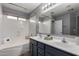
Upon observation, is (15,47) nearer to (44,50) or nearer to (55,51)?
(44,50)

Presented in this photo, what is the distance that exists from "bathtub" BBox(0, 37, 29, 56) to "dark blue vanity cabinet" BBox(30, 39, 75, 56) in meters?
0.17

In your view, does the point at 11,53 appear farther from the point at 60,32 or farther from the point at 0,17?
the point at 60,32

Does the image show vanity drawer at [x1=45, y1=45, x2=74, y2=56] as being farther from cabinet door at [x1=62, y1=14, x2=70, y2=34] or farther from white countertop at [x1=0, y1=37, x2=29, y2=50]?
white countertop at [x1=0, y1=37, x2=29, y2=50]

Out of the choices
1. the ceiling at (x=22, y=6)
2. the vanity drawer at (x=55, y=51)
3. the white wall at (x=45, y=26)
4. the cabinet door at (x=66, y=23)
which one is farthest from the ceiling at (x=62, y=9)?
the vanity drawer at (x=55, y=51)

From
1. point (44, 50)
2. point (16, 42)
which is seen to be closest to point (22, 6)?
point (16, 42)

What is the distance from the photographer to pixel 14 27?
145 centimetres

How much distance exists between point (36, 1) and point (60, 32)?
82cm

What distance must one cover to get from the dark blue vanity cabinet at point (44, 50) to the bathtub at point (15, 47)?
0.57 feet

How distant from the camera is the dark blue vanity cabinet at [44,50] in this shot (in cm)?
107

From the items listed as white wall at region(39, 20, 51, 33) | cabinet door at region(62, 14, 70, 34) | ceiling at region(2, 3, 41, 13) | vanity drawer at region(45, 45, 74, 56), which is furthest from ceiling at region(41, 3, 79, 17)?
vanity drawer at region(45, 45, 74, 56)

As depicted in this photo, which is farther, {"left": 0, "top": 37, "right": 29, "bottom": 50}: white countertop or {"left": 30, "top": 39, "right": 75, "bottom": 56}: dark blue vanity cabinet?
{"left": 0, "top": 37, "right": 29, "bottom": 50}: white countertop

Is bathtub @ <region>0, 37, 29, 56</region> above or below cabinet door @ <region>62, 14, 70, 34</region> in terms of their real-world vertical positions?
below

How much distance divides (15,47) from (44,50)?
66 centimetres

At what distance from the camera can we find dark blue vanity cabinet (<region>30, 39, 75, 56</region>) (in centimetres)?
107
